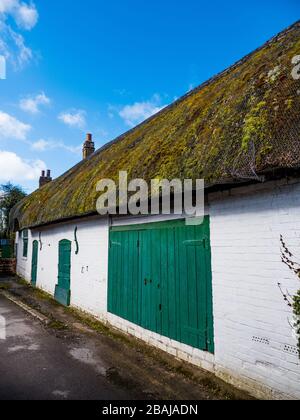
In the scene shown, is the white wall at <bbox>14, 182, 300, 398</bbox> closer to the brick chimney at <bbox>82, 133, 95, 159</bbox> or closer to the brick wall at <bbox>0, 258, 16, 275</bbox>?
the brick chimney at <bbox>82, 133, 95, 159</bbox>

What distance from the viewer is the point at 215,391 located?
404 cm

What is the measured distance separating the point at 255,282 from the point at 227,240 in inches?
29.9

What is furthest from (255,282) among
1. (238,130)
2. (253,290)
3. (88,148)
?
(88,148)

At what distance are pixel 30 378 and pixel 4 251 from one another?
19.6 metres

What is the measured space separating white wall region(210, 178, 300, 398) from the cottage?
0.5 inches

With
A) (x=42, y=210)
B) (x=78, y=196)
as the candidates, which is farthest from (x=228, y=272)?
(x=42, y=210)

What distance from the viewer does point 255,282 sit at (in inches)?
157

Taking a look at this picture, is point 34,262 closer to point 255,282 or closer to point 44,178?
point 44,178

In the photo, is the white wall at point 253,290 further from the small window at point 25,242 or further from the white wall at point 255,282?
the small window at point 25,242

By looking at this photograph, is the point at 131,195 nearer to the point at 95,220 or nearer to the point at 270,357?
the point at 95,220

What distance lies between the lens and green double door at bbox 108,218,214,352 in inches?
190

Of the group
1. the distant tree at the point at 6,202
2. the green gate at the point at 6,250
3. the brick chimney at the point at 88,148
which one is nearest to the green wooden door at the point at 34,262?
the brick chimney at the point at 88,148

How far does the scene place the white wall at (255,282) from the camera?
358cm

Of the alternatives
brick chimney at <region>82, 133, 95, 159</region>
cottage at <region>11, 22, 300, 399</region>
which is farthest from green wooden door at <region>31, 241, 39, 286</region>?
cottage at <region>11, 22, 300, 399</region>
